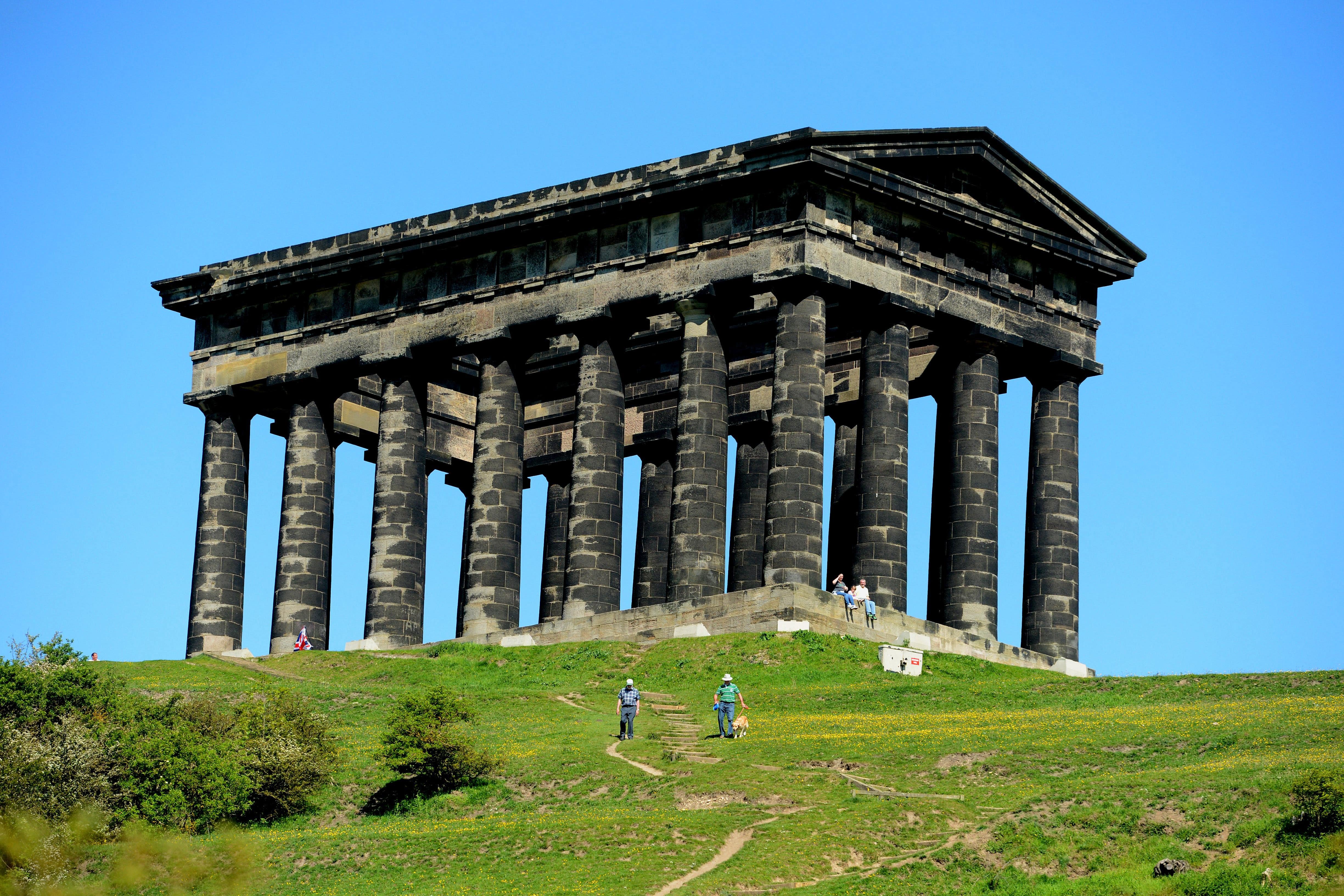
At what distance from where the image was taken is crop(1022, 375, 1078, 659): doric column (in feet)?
267

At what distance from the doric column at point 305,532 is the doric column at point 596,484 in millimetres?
11101

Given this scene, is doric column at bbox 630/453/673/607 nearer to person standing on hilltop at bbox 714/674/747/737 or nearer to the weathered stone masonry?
the weathered stone masonry

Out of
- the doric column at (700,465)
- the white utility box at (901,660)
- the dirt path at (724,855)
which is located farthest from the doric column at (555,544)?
the dirt path at (724,855)

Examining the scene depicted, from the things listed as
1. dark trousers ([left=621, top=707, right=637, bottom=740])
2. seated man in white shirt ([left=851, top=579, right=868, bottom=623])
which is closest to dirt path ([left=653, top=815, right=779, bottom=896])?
dark trousers ([left=621, top=707, right=637, bottom=740])

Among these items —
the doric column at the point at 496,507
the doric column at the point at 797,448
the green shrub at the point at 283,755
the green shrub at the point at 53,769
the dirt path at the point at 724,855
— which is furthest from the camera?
the doric column at the point at 496,507

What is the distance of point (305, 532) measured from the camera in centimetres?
8819

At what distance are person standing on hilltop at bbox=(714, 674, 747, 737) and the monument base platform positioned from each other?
13466 mm

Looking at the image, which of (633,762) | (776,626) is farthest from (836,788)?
(776,626)

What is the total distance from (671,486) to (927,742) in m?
38.1

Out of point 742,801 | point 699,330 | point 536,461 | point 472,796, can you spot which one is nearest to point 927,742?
point 742,801

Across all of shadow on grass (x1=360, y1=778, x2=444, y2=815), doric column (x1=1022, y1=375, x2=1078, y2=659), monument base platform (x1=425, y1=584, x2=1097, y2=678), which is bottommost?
shadow on grass (x1=360, y1=778, x2=444, y2=815)

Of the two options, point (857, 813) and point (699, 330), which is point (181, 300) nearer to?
point (699, 330)

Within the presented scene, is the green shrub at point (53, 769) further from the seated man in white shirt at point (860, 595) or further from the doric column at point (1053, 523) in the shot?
the doric column at point (1053, 523)

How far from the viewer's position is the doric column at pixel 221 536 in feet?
292
